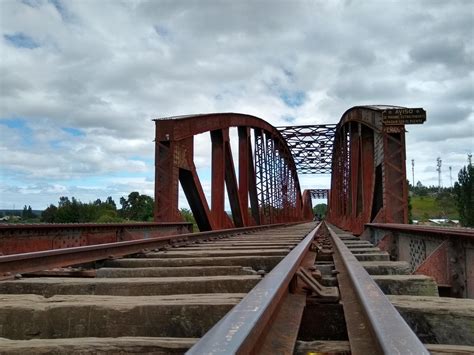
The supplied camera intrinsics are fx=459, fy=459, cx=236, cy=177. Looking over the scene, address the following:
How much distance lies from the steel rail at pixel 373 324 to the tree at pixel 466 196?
73693 mm

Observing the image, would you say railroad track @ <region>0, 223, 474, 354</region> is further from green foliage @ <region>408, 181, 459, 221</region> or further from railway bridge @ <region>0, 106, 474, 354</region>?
green foliage @ <region>408, 181, 459, 221</region>

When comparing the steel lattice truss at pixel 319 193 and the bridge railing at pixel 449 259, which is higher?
the steel lattice truss at pixel 319 193

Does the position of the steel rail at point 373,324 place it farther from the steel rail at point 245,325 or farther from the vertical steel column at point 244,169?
the vertical steel column at point 244,169

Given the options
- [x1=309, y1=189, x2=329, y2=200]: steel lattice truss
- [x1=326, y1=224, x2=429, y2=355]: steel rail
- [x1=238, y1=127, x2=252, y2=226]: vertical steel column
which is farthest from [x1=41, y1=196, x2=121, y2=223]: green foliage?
[x1=326, y1=224, x2=429, y2=355]: steel rail

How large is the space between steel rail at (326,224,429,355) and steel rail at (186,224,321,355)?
34 cm

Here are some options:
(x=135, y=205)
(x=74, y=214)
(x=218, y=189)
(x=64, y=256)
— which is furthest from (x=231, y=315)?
(x=135, y=205)

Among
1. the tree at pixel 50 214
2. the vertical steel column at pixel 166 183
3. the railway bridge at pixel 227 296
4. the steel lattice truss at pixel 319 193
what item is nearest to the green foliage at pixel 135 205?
the tree at pixel 50 214

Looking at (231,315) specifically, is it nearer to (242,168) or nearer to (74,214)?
(242,168)

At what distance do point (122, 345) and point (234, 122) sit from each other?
13.5 metres

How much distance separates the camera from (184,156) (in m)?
11.5

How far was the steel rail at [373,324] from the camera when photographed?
1337mm

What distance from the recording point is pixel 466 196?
73188mm

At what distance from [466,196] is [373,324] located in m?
80.2

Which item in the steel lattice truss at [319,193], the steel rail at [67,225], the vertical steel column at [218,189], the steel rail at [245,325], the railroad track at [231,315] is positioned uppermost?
the steel lattice truss at [319,193]
